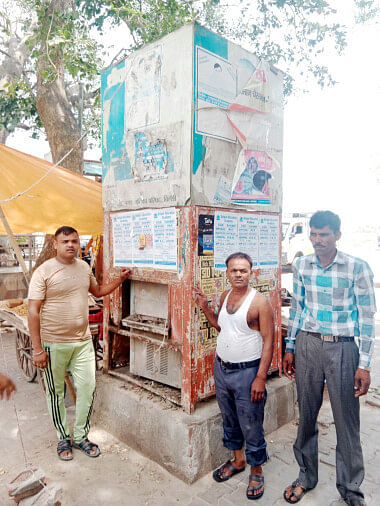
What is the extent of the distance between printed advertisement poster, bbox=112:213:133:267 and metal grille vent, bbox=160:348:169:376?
0.88m

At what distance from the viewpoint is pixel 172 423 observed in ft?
10.1

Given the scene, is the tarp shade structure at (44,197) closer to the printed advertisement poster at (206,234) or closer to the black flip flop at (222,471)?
the printed advertisement poster at (206,234)

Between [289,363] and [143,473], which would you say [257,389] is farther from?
[143,473]

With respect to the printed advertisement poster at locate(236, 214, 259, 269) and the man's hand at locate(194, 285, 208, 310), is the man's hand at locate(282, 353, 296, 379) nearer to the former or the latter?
the man's hand at locate(194, 285, 208, 310)

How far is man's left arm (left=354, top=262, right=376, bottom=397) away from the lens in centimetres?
253

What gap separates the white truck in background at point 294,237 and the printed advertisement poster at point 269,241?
12889 millimetres

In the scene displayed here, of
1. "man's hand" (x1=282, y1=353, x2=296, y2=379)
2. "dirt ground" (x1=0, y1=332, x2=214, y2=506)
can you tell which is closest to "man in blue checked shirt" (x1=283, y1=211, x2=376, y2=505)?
"man's hand" (x1=282, y1=353, x2=296, y2=379)

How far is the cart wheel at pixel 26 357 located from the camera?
5.17m

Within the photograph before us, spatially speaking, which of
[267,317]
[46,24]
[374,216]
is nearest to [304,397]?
[267,317]

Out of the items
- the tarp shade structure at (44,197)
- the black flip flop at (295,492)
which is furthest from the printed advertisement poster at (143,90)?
the black flip flop at (295,492)

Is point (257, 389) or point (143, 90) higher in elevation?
point (143, 90)

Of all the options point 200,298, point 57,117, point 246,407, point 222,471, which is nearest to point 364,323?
point 246,407

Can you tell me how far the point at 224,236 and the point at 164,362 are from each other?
1.27m

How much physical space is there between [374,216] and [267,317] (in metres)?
66.7
